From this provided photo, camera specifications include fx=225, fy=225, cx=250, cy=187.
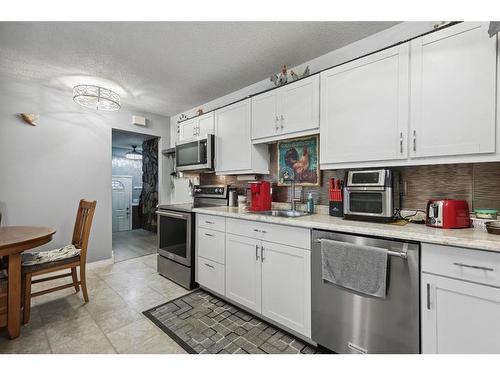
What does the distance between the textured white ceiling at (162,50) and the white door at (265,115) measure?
1.27 feet

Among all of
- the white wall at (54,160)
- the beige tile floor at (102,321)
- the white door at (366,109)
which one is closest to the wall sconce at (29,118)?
the white wall at (54,160)

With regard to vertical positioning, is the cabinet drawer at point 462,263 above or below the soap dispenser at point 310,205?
below

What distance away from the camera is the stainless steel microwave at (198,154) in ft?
9.48

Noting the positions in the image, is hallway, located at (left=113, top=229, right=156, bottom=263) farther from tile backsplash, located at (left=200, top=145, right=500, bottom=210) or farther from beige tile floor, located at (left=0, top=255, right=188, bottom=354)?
tile backsplash, located at (left=200, top=145, right=500, bottom=210)

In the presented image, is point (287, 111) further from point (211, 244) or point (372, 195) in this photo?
point (211, 244)

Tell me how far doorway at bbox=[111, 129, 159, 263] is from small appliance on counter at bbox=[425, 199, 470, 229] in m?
4.58

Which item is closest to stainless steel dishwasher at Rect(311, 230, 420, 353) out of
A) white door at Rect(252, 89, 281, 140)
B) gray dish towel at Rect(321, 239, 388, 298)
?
gray dish towel at Rect(321, 239, 388, 298)

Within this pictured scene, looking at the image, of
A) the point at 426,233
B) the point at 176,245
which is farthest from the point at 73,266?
the point at 426,233

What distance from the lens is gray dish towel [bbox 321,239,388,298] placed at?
131cm

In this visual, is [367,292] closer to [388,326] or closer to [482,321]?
[388,326]

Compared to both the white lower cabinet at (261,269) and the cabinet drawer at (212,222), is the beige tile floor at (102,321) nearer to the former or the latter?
the white lower cabinet at (261,269)

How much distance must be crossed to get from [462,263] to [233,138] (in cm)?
224

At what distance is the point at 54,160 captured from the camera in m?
2.99
